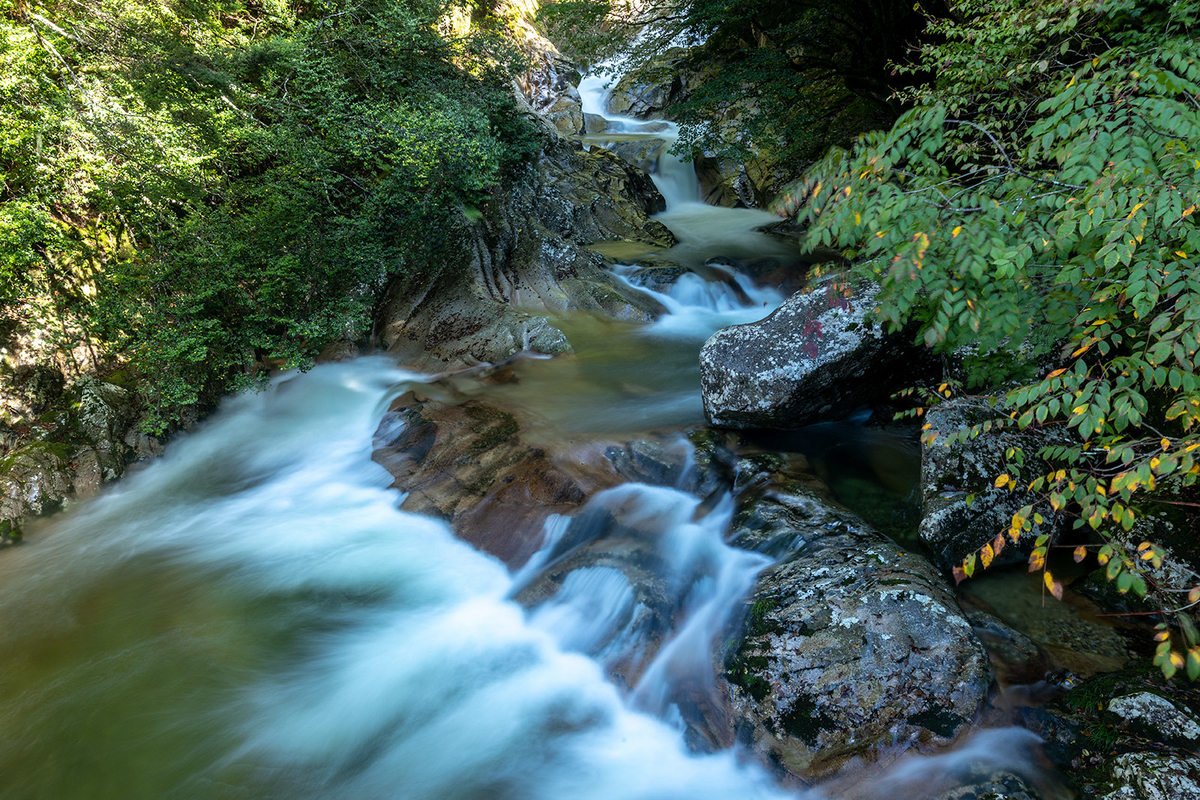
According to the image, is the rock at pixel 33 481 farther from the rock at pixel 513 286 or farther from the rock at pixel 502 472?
the rock at pixel 513 286

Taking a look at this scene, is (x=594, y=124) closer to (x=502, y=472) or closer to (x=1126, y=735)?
(x=502, y=472)

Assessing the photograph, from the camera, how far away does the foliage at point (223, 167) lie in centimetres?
640

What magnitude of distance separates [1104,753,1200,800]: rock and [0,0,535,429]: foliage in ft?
28.4

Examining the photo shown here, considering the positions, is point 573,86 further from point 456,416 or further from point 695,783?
point 695,783

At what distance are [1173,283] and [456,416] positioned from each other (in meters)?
6.42

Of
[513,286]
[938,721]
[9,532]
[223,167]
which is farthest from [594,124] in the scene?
[938,721]

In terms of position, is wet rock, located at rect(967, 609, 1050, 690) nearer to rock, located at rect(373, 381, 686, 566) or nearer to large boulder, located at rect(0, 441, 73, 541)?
rock, located at rect(373, 381, 686, 566)

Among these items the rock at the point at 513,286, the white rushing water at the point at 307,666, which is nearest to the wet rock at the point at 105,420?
the white rushing water at the point at 307,666

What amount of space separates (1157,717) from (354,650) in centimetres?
537

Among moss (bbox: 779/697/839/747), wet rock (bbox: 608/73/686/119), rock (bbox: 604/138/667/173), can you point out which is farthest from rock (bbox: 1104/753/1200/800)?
wet rock (bbox: 608/73/686/119)

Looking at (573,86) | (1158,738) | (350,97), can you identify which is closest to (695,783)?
(1158,738)

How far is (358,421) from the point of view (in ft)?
26.3

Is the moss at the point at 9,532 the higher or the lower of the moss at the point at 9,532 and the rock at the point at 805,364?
the higher

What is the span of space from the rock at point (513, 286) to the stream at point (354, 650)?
8.01ft
